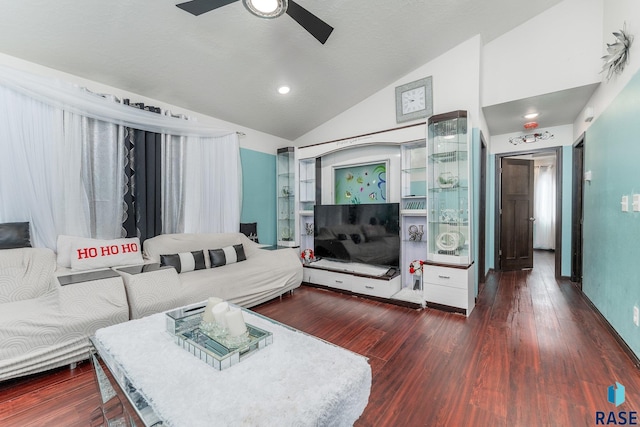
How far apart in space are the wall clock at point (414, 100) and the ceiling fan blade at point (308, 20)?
71.1 inches

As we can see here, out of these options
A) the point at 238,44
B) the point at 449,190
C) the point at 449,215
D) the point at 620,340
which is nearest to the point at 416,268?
the point at 449,215

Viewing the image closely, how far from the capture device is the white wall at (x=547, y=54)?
277 centimetres

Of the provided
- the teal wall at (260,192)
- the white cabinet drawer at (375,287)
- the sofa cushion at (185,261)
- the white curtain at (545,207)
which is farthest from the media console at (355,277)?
the white curtain at (545,207)

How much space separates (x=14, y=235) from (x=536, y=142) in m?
6.36

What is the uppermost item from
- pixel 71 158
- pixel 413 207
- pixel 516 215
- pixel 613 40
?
pixel 613 40

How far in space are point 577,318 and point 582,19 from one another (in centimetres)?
298

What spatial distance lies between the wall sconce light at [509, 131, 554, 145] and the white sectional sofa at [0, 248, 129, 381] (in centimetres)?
555

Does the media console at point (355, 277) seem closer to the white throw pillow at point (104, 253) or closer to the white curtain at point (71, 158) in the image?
the white curtain at point (71, 158)

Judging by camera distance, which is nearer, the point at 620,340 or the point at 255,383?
the point at 255,383

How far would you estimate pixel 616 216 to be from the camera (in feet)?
7.55

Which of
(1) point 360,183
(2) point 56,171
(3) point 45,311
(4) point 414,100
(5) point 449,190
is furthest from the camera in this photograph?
(1) point 360,183

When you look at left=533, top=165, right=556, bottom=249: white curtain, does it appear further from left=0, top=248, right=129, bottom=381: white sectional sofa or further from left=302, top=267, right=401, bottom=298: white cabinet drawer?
left=0, top=248, right=129, bottom=381: white sectional sofa

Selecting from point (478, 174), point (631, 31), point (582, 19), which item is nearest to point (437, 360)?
point (478, 174)

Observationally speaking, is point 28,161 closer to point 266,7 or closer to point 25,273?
point 25,273
